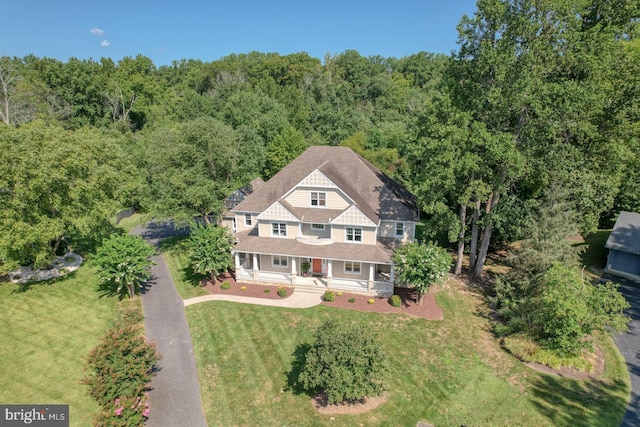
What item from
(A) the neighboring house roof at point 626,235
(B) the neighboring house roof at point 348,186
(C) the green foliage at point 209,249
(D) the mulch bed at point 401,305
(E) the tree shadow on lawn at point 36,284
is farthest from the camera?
(A) the neighboring house roof at point 626,235

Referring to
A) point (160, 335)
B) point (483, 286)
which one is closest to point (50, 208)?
point (160, 335)

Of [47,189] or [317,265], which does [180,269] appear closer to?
[47,189]

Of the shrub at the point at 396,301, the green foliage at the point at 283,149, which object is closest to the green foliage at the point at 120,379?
the shrub at the point at 396,301

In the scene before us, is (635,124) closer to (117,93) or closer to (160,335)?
(160,335)

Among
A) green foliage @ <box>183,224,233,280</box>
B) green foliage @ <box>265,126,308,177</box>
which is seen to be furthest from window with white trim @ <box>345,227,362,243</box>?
green foliage @ <box>265,126,308,177</box>

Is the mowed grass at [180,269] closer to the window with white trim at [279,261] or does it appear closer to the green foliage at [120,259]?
the green foliage at [120,259]

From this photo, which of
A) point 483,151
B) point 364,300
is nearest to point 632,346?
point 483,151
